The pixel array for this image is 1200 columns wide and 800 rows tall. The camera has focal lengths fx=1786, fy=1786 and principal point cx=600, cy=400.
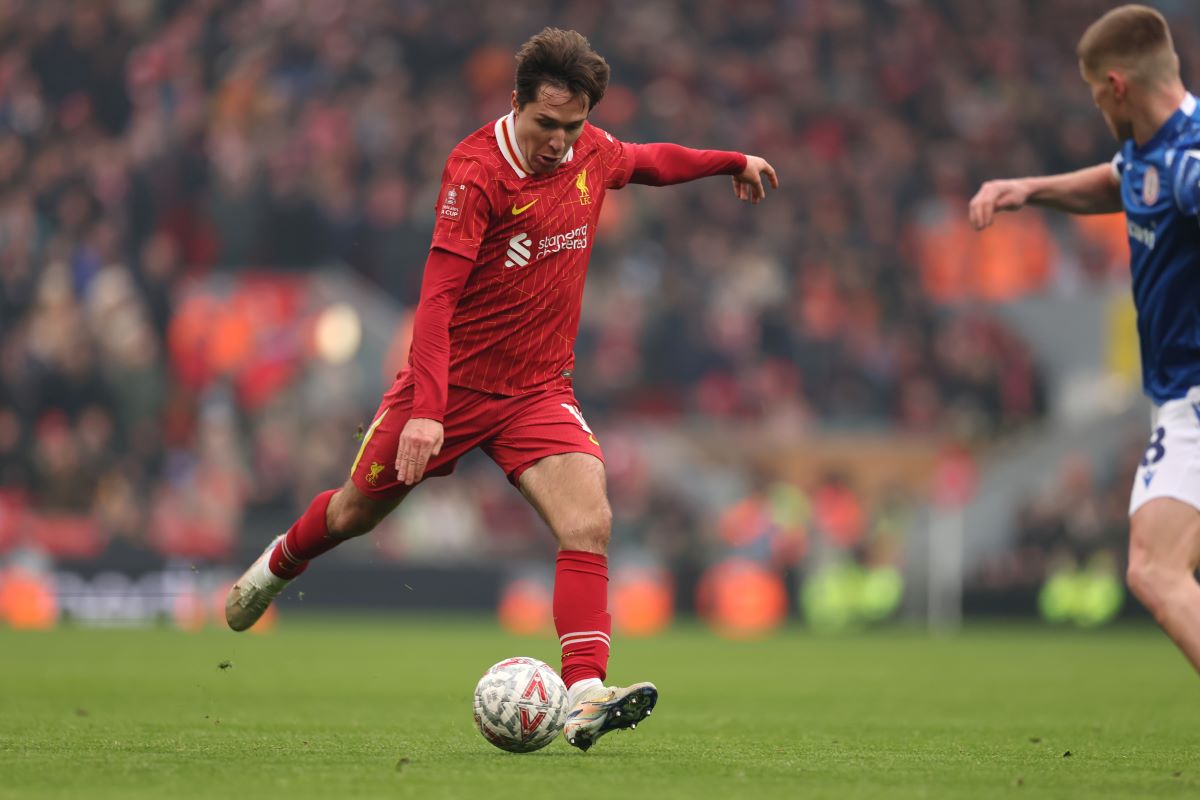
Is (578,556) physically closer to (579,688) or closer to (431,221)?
(579,688)

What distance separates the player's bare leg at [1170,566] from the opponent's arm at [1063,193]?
1.20 metres

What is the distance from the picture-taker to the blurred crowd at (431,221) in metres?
18.3

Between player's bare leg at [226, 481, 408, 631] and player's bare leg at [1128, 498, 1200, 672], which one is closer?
player's bare leg at [1128, 498, 1200, 672]

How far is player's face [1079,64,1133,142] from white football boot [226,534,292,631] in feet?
12.3

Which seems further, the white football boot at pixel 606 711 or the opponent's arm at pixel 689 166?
the opponent's arm at pixel 689 166

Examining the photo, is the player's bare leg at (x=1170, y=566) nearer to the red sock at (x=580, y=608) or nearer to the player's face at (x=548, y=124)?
the red sock at (x=580, y=608)

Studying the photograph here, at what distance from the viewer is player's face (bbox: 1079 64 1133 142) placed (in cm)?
539

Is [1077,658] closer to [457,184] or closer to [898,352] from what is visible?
[898,352]

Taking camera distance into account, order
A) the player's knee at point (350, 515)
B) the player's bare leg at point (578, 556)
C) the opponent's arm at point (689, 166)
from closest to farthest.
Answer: the player's bare leg at point (578, 556)
the player's knee at point (350, 515)
the opponent's arm at point (689, 166)

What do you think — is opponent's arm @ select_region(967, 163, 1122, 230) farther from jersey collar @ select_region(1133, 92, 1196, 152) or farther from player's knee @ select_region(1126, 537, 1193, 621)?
player's knee @ select_region(1126, 537, 1193, 621)

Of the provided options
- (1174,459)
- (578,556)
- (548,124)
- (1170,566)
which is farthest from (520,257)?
(1170,566)

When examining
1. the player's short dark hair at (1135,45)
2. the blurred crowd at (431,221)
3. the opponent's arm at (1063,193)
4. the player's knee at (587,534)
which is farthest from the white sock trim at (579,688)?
the blurred crowd at (431,221)

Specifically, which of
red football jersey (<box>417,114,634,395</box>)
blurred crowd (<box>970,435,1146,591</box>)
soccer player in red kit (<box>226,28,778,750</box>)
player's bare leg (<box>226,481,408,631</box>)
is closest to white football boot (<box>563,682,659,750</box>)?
soccer player in red kit (<box>226,28,778,750</box>)

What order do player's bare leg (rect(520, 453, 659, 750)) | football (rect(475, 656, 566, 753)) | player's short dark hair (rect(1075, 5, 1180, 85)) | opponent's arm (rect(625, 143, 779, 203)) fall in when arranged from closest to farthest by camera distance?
1. player's short dark hair (rect(1075, 5, 1180, 85))
2. football (rect(475, 656, 566, 753))
3. player's bare leg (rect(520, 453, 659, 750))
4. opponent's arm (rect(625, 143, 779, 203))
